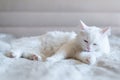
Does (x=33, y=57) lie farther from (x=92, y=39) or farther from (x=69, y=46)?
(x=92, y=39)

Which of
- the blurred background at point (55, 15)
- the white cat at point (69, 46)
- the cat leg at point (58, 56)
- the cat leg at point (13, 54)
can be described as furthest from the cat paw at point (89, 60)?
the blurred background at point (55, 15)

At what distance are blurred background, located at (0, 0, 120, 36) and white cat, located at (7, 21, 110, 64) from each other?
568mm

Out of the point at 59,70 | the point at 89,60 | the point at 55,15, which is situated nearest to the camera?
the point at 59,70

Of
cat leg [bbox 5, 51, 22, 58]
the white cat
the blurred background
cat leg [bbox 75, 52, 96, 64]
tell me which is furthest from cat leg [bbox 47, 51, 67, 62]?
the blurred background

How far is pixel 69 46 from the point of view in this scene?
57.2 inches

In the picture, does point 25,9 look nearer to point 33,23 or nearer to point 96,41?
point 33,23

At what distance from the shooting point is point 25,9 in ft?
7.15

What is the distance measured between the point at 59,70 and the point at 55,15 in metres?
1.12

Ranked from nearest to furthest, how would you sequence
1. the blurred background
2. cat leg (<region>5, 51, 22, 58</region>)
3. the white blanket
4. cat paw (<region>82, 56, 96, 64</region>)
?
the white blanket
cat paw (<region>82, 56, 96, 64</region>)
cat leg (<region>5, 51, 22, 58</region>)
the blurred background

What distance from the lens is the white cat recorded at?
1360mm

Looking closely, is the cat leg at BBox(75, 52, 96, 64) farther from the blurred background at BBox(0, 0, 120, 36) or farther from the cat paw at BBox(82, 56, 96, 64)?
the blurred background at BBox(0, 0, 120, 36)

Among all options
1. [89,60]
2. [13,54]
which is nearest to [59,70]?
[89,60]

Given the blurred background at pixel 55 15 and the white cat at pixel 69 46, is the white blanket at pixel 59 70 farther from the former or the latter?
the blurred background at pixel 55 15

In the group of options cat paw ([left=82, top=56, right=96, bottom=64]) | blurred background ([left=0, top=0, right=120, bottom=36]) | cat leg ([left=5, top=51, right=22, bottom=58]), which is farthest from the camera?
blurred background ([left=0, top=0, right=120, bottom=36])
